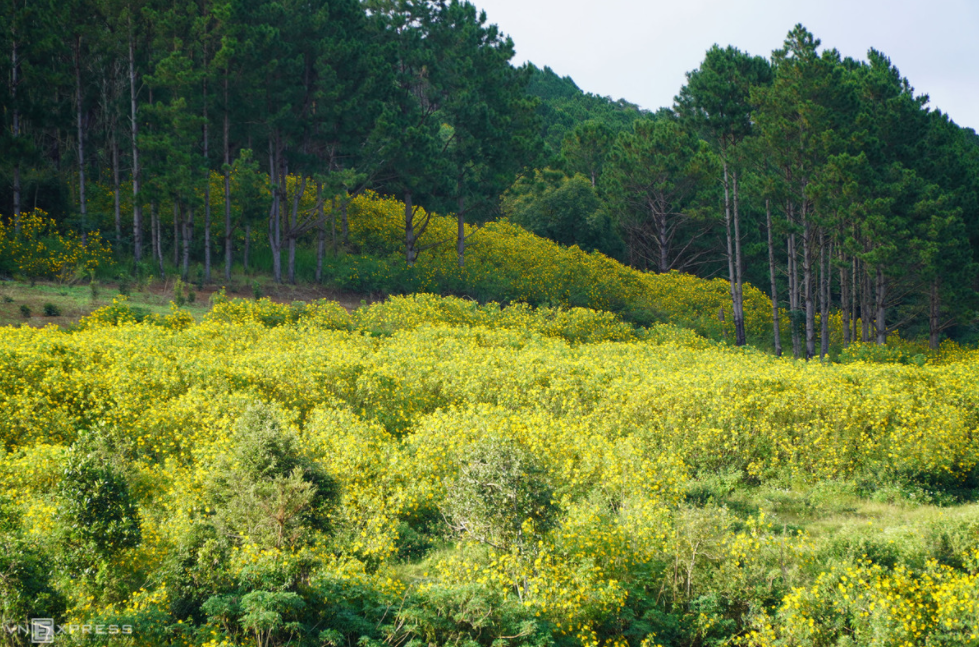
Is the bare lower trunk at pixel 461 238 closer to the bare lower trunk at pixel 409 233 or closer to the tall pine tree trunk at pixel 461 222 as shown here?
the tall pine tree trunk at pixel 461 222

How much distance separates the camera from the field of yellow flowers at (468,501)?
20.9ft

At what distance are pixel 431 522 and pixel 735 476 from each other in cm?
539

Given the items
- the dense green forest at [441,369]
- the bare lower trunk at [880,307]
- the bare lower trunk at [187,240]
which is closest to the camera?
the dense green forest at [441,369]

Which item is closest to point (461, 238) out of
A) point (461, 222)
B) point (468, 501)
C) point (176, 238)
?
point (461, 222)

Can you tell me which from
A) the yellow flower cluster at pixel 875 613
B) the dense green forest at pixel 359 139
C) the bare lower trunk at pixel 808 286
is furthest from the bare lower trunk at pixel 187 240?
the bare lower trunk at pixel 808 286

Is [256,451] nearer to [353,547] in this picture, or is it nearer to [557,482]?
[353,547]

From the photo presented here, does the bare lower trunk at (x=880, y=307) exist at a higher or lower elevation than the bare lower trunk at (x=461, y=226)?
lower

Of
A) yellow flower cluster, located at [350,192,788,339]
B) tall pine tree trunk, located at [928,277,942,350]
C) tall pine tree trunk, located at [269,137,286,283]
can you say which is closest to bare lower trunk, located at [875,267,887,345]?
tall pine tree trunk, located at [928,277,942,350]

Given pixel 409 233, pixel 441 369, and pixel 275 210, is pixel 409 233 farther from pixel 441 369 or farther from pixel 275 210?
pixel 441 369

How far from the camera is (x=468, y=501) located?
784 centimetres

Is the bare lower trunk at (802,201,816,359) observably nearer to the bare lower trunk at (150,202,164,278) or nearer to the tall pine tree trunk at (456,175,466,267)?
the tall pine tree trunk at (456,175,466,267)

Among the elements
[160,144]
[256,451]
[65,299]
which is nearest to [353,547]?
[256,451]

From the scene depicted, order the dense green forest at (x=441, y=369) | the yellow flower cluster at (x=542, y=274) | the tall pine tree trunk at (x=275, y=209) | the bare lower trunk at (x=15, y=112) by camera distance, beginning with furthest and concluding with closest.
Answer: the yellow flower cluster at (x=542, y=274) < the tall pine tree trunk at (x=275, y=209) < the bare lower trunk at (x=15, y=112) < the dense green forest at (x=441, y=369)

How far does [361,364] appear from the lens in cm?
1313
